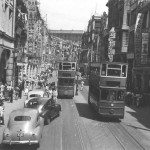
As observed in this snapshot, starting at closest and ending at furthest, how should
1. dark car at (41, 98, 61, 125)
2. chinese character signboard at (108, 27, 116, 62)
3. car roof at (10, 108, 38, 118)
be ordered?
car roof at (10, 108, 38, 118), dark car at (41, 98, 61, 125), chinese character signboard at (108, 27, 116, 62)

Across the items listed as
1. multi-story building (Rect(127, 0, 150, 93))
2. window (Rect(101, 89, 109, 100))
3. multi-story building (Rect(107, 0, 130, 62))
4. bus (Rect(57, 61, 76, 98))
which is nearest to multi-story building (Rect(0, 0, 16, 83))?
bus (Rect(57, 61, 76, 98))

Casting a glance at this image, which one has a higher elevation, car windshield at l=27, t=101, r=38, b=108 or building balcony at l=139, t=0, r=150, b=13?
building balcony at l=139, t=0, r=150, b=13

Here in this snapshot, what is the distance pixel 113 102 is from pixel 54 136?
6.50 metres

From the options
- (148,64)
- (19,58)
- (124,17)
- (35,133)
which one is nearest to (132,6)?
(124,17)

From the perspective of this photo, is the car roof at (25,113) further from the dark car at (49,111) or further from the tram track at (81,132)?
the dark car at (49,111)

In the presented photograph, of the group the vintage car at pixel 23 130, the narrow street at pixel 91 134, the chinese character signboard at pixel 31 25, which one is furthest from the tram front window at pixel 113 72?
the chinese character signboard at pixel 31 25

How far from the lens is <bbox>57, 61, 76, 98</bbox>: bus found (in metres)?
39.7

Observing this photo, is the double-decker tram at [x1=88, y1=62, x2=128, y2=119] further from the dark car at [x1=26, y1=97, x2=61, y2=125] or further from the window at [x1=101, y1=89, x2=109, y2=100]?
the dark car at [x1=26, y1=97, x2=61, y2=125]

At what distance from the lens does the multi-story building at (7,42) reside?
3792cm

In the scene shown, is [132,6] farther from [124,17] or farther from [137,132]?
[137,132]

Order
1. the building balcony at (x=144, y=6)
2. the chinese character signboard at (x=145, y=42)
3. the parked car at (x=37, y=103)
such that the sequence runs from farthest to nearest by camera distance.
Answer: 1. the building balcony at (x=144, y=6)
2. the chinese character signboard at (x=145, y=42)
3. the parked car at (x=37, y=103)

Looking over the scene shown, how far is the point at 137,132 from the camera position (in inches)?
835

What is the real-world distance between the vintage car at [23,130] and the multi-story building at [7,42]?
845 inches

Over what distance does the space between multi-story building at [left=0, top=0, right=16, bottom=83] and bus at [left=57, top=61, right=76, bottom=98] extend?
6.85 metres
